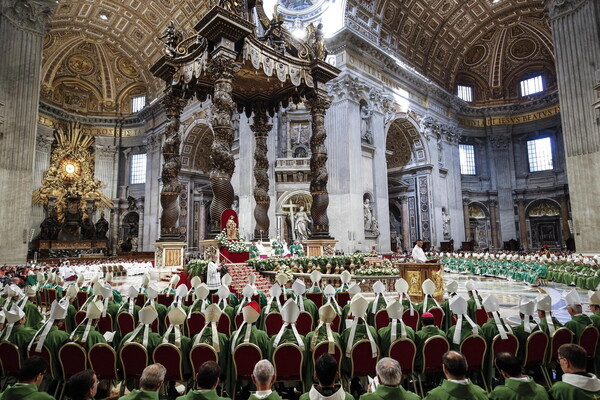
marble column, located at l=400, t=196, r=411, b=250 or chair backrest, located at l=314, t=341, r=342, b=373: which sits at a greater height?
marble column, located at l=400, t=196, r=411, b=250

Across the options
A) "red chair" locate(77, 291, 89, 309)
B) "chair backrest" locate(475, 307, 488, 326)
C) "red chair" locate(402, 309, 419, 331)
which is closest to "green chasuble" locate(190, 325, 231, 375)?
"red chair" locate(402, 309, 419, 331)

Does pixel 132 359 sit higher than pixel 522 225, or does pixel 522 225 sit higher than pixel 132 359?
pixel 522 225

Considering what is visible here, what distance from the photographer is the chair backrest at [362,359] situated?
10.3 feet

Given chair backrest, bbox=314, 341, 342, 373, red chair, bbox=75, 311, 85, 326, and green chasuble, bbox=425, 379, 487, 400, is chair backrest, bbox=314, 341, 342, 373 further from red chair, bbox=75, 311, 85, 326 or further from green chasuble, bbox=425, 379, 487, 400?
red chair, bbox=75, 311, 85, 326

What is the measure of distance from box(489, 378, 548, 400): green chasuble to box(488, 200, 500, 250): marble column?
2909cm

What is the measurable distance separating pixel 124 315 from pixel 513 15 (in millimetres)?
31156

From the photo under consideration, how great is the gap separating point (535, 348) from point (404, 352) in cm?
118

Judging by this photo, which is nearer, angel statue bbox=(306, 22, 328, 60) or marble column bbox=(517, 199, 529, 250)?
angel statue bbox=(306, 22, 328, 60)

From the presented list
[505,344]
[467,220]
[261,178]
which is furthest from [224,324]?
[467,220]

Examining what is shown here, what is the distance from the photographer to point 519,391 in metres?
2.07

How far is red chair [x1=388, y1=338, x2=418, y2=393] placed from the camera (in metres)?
3.12

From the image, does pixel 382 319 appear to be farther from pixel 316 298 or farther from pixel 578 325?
pixel 578 325

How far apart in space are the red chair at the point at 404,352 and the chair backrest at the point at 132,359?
83.5 inches

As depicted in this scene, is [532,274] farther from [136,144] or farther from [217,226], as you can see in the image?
[136,144]
